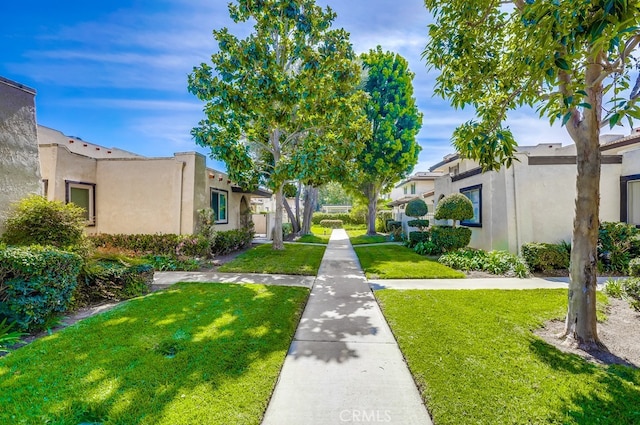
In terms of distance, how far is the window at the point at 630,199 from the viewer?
9877mm

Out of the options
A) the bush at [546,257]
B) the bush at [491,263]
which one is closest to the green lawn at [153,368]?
the bush at [491,263]

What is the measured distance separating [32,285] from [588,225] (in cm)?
836

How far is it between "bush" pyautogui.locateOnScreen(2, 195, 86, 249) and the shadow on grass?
28.0 ft

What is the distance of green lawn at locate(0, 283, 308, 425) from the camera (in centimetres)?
272

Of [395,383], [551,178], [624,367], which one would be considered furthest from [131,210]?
[551,178]

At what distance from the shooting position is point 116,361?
12.0 ft

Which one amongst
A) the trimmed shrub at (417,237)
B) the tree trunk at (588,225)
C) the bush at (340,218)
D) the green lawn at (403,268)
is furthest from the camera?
the bush at (340,218)

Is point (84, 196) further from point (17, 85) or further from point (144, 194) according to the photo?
point (17, 85)

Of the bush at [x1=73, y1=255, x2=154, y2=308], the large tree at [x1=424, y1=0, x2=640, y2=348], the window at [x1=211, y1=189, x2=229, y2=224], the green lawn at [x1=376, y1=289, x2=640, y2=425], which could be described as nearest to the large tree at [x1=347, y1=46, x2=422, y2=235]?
the window at [x1=211, y1=189, x2=229, y2=224]

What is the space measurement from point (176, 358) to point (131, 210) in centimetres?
1009

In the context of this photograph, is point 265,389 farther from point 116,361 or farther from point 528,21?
point 528,21

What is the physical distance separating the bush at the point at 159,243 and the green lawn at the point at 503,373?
27.0ft

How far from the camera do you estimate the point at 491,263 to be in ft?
30.3

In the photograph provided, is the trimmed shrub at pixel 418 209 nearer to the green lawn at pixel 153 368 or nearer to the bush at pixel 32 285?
the green lawn at pixel 153 368
